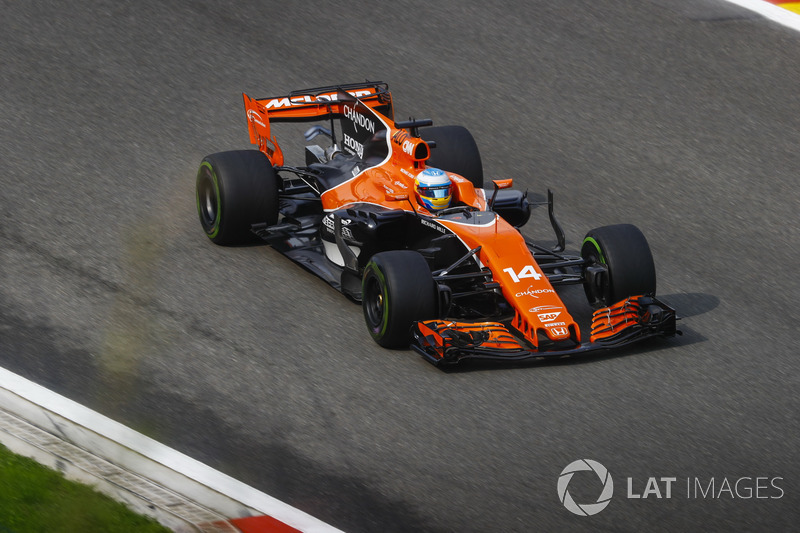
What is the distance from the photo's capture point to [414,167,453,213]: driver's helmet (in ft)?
28.2

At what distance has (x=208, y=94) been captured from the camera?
518 inches

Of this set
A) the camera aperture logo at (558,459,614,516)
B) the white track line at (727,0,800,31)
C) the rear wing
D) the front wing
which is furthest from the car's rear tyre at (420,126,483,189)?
the white track line at (727,0,800,31)

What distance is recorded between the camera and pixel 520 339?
779cm

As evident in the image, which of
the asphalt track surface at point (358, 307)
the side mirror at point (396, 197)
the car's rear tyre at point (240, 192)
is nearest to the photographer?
the asphalt track surface at point (358, 307)

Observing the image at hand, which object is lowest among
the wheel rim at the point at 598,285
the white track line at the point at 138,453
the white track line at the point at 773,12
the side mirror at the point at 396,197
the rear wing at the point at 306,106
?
the white track line at the point at 138,453

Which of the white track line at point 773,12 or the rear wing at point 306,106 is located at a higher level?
the white track line at point 773,12

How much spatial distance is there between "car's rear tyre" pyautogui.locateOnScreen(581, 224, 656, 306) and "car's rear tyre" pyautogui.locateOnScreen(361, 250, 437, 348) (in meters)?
1.44

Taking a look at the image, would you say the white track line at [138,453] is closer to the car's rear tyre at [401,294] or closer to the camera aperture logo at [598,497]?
the camera aperture logo at [598,497]

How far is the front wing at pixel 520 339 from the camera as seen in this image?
24.3 feet

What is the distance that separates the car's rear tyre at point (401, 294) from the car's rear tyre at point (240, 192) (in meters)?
2.00

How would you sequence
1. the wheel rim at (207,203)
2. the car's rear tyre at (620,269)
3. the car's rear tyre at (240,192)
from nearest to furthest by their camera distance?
the car's rear tyre at (620,269) → the car's rear tyre at (240,192) → the wheel rim at (207,203)

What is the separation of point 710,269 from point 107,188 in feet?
20.3

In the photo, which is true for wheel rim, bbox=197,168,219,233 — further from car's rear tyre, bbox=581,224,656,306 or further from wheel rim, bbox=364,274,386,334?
car's rear tyre, bbox=581,224,656,306

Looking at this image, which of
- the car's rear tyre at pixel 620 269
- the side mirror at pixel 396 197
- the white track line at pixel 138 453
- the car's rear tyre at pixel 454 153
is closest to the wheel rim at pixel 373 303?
the side mirror at pixel 396 197
